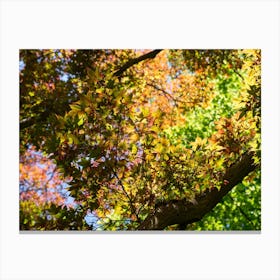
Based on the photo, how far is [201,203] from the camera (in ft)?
14.5

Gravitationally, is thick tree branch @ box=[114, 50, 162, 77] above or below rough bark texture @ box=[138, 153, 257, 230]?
above

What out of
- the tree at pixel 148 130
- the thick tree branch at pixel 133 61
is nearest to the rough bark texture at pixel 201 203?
the tree at pixel 148 130

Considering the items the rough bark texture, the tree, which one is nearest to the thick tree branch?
the tree

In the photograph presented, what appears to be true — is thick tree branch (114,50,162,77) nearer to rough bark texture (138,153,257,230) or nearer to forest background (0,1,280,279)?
forest background (0,1,280,279)

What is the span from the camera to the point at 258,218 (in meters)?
4.43

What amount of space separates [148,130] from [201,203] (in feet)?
2.29

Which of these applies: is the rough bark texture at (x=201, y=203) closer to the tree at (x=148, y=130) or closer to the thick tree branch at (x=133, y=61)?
the tree at (x=148, y=130)

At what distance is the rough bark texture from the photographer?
A: 435 centimetres

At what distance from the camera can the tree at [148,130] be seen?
434cm
